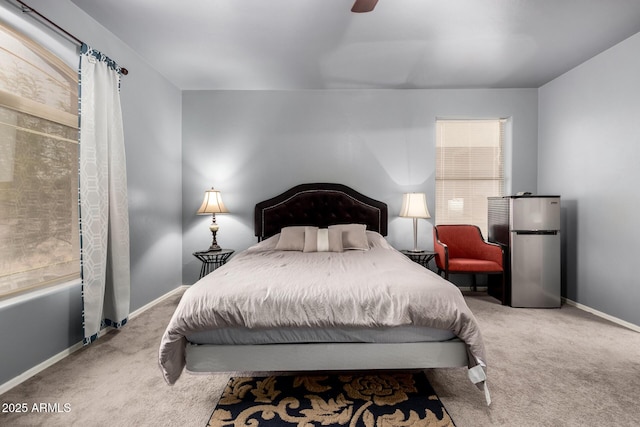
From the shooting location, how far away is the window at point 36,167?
6.50 ft

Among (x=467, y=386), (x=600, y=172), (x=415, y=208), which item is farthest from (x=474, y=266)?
(x=467, y=386)


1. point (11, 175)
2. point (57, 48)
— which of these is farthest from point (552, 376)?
point (57, 48)

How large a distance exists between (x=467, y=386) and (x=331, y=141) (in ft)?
10.2

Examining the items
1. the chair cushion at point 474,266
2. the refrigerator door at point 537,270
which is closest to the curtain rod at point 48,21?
the chair cushion at point 474,266

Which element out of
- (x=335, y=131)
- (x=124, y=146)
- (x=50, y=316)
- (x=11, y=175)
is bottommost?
(x=50, y=316)

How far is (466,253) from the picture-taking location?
395 centimetres

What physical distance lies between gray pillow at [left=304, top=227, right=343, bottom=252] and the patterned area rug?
1.46m

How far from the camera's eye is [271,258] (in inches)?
113

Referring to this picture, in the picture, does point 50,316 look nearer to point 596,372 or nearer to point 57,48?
point 57,48

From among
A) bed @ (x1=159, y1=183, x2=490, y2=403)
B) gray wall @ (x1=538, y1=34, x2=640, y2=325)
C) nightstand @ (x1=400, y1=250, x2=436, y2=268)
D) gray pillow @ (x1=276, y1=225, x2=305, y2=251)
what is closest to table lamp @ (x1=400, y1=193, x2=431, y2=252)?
nightstand @ (x1=400, y1=250, x2=436, y2=268)

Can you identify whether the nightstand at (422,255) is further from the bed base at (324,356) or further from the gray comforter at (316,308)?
the bed base at (324,356)

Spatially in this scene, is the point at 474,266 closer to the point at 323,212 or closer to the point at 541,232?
the point at 541,232

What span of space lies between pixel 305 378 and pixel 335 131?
304cm

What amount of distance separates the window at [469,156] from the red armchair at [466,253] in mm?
402
